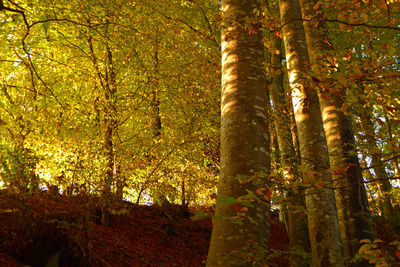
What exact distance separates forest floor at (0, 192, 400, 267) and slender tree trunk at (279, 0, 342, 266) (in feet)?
2.41

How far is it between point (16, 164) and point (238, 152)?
4431 mm

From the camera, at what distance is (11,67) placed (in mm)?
12414

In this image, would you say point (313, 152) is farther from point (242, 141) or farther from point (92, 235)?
point (92, 235)

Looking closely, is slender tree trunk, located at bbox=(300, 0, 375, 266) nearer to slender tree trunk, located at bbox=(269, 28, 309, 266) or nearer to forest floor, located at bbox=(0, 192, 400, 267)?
slender tree trunk, located at bbox=(269, 28, 309, 266)

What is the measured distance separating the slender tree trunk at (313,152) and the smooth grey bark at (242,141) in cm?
89

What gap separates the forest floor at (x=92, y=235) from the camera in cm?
430

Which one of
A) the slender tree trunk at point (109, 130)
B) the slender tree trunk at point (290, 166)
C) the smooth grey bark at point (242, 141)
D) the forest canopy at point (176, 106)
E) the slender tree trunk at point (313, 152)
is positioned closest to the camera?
the smooth grey bark at point (242, 141)

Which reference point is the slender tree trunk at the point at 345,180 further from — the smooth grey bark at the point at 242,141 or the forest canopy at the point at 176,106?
the smooth grey bark at the point at 242,141

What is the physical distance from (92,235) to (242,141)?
4067 millimetres

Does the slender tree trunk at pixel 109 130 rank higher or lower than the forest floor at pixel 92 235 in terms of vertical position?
higher

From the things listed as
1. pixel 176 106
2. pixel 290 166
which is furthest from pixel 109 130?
pixel 290 166

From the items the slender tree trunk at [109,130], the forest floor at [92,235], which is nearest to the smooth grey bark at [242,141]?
the forest floor at [92,235]

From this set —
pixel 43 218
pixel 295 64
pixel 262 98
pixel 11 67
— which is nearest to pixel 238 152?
pixel 262 98

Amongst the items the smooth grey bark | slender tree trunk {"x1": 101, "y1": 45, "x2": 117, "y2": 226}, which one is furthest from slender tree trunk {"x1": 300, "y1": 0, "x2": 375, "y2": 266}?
slender tree trunk {"x1": 101, "y1": 45, "x2": 117, "y2": 226}
